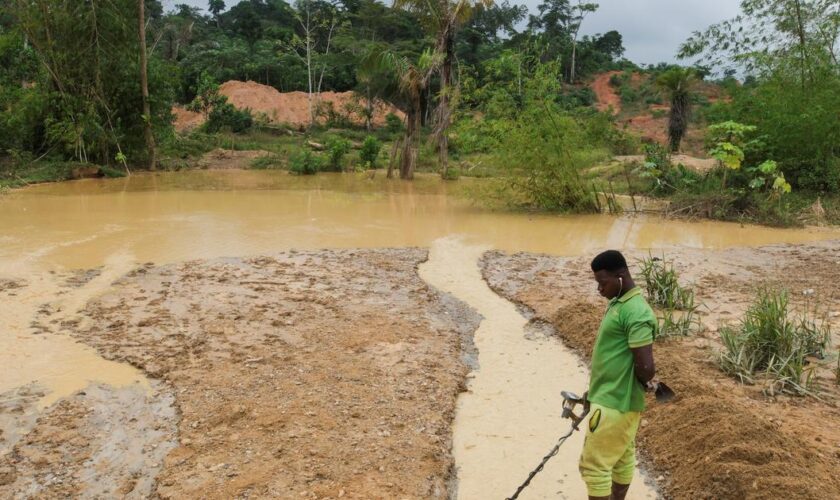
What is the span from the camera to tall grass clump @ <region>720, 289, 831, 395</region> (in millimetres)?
4957

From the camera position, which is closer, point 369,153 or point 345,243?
point 345,243

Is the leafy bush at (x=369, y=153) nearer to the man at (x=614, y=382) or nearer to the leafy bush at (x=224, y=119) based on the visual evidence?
the leafy bush at (x=224, y=119)

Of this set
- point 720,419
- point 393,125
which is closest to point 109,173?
point 393,125

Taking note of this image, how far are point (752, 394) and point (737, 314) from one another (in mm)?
2340

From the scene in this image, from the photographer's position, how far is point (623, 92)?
148ft

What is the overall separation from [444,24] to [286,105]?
23.0 metres

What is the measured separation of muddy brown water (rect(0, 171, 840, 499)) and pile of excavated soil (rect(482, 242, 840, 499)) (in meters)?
0.32

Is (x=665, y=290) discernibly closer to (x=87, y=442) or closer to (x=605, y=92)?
(x=87, y=442)

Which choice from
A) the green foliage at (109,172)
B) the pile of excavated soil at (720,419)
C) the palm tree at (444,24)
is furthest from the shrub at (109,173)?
the pile of excavated soil at (720,419)

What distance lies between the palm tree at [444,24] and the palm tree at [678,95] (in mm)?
10412

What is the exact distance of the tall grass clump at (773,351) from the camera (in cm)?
496

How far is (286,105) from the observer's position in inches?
1608

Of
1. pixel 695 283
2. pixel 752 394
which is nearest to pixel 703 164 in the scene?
pixel 695 283

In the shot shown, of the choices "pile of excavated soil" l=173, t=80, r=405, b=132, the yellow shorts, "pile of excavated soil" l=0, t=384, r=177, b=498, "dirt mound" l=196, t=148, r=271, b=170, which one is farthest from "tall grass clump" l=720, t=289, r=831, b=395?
"pile of excavated soil" l=173, t=80, r=405, b=132
